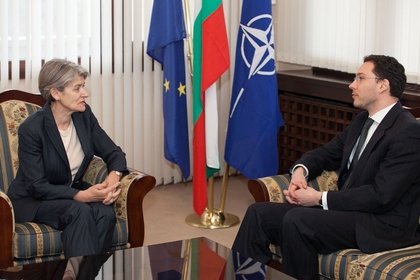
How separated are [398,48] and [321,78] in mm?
627

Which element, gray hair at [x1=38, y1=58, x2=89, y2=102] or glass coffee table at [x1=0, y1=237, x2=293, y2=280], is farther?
gray hair at [x1=38, y1=58, x2=89, y2=102]

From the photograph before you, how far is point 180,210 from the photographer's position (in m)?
5.23

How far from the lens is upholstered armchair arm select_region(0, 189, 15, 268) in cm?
327

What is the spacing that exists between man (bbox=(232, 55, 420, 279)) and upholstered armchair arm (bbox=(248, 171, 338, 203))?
0.24ft

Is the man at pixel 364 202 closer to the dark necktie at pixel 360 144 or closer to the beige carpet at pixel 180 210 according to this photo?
the dark necktie at pixel 360 144

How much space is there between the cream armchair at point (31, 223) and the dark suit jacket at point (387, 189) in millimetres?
1003

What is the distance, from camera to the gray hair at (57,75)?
3641 millimetres

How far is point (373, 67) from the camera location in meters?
3.45

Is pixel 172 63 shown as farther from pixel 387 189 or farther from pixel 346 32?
pixel 387 189

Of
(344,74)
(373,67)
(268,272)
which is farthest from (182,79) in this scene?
(268,272)

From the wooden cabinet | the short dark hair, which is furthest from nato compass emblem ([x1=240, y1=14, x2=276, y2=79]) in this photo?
the short dark hair

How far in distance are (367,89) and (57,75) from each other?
Answer: 5.14ft

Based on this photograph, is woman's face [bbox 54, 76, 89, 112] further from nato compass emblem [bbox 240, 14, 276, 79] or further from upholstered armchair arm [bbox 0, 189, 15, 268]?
nato compass emblem [bbox 240, 14, 276, 79]

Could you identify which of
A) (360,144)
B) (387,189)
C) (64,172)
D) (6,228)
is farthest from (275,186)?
(6,228)
